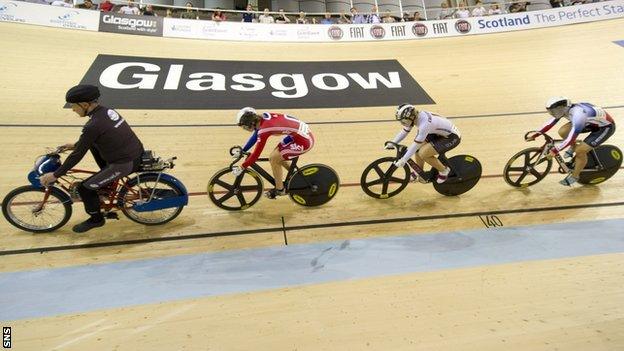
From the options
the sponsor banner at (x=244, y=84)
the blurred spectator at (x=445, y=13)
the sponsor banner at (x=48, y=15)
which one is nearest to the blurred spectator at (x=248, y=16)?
the sponsor banner at (x=244, y=84)

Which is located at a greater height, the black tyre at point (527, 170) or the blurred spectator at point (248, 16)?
the blurred spectator at point (248, 16)

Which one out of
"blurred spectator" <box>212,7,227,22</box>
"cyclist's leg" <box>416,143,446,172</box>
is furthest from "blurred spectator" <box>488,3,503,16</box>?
"cyclist's leg" <box>416,143,446,172</box>

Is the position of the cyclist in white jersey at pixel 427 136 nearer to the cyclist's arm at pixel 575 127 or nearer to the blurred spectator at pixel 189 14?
the cyclist's arm at pixel 575 127

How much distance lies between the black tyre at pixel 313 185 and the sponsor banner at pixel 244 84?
2.93 metres

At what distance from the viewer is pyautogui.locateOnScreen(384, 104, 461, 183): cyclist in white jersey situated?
351 centimetres

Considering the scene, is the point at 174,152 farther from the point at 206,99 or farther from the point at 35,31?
the point at 35,31

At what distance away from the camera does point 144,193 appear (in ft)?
10.8

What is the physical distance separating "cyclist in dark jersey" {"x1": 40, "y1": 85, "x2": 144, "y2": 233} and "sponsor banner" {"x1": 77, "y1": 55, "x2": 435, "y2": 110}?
3203mm

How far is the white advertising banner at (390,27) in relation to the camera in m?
9.61

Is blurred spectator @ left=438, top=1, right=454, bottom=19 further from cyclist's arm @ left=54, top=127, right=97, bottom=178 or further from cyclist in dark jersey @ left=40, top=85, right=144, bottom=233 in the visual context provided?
cyclist's arm @ left=54, top=127, right=97, bottom=178

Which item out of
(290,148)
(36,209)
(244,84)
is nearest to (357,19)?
(244,84)

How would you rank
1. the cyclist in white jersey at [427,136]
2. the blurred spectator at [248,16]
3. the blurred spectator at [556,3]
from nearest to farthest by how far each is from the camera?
the cyclist in white jersey at [427,136]
the blurred spectator at [248,16]
the blurred spectator at [556,3]

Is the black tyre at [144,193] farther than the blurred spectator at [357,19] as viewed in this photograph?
No

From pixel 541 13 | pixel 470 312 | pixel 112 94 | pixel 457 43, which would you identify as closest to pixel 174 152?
pixel 112 94
